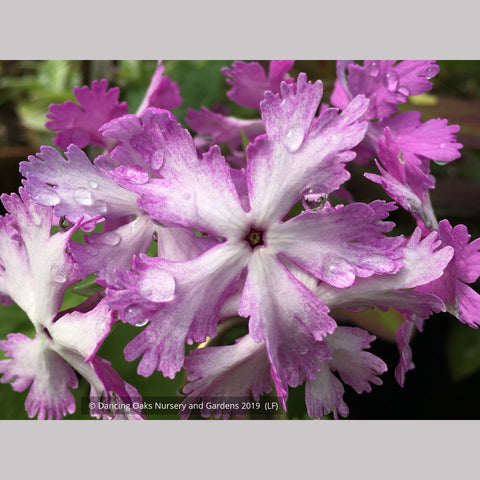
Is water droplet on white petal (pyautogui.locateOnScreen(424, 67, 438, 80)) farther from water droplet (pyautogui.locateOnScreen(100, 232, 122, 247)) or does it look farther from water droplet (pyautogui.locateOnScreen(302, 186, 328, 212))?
water droplet (pyautogui.locateOnScreen(100, 232, 122, 247))

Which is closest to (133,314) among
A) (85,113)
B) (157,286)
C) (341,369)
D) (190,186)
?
(157,286)

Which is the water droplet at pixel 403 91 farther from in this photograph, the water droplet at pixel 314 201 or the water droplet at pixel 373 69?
the water droplet at pixel 314 201

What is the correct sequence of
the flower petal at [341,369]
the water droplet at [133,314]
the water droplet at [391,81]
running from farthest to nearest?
the water droplet at [391,81] → the flower petal at [341,369] → the water droplet at [133,314]

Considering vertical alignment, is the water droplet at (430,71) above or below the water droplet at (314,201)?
above

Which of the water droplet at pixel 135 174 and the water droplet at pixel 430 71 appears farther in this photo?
the water droplet at pixel 430 71

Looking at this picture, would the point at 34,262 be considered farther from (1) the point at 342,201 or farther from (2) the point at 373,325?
(2) the point at 373,325

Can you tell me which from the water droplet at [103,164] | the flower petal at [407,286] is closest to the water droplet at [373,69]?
the flower petal at [407,286]

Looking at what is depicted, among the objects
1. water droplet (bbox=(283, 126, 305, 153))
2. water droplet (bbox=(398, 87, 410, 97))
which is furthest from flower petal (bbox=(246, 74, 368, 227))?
water droplet (bbox=(398, 87, 410, 97))
